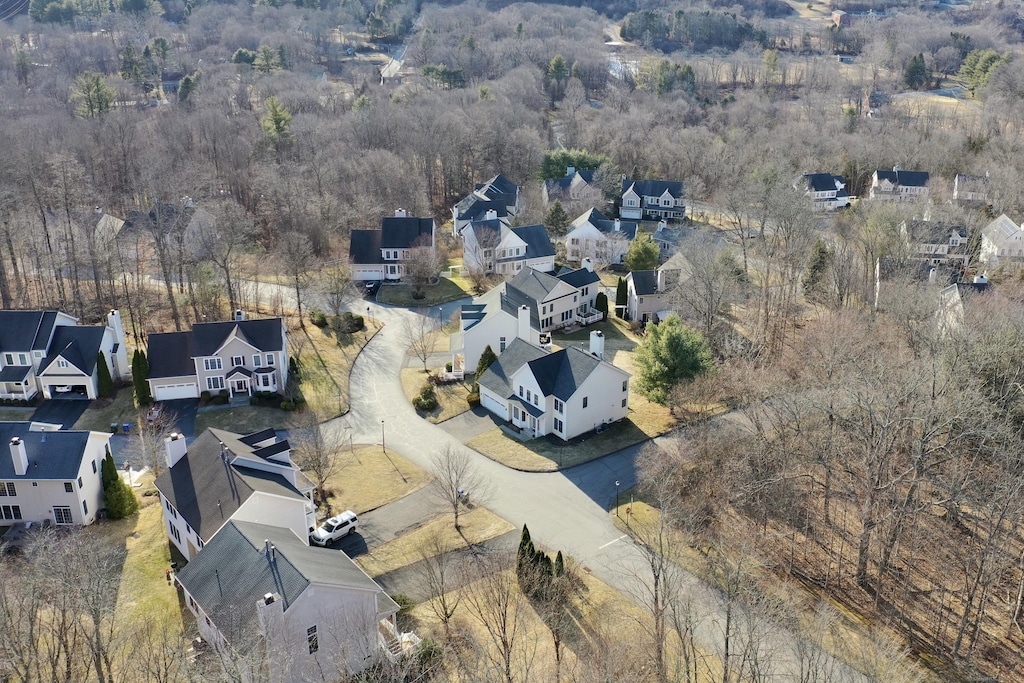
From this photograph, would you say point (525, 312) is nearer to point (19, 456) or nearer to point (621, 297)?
point (621, 297)

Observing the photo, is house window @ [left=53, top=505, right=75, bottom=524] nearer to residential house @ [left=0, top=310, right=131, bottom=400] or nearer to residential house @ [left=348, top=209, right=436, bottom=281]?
residential house @ [left=0, top=310, right=131, bottom=400]

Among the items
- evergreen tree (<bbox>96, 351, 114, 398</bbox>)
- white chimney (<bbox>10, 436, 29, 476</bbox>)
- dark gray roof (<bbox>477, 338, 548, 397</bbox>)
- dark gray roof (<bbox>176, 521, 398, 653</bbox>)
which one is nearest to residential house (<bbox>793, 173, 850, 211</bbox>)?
dark gray roof (<bbox>477, 338, 548, 397</bbox>)

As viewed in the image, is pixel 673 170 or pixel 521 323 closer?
pixel 521 323

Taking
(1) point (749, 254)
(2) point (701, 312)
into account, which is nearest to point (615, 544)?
(2) point (701, 312)

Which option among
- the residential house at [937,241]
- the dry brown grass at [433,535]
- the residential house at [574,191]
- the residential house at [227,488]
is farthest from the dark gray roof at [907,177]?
the residential house at [227,488]

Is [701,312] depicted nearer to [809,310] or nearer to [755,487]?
[809,310]

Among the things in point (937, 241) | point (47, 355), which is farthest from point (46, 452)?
point (937, 241)
